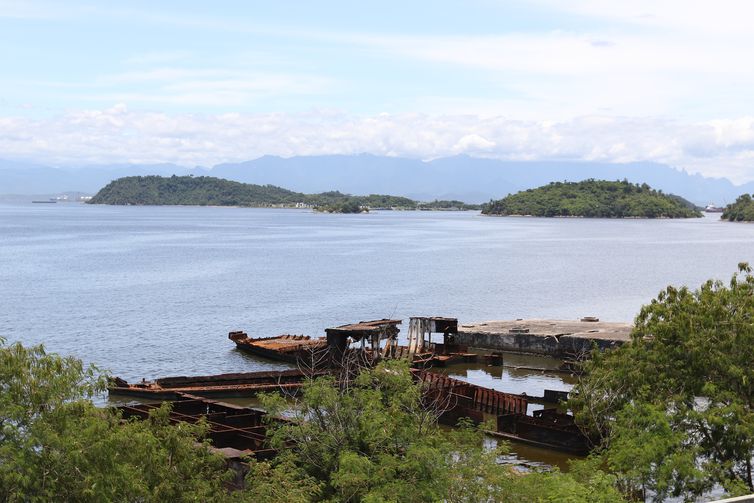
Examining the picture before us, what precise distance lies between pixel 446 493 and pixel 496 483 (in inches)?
43.7

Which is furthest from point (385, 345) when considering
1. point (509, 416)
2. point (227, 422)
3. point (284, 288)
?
point (284, 288)

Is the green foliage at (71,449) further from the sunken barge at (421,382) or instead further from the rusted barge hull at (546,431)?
the rusted barge hull at (546,431)

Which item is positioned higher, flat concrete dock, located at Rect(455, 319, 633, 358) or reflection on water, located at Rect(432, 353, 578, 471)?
flat concrete dock, located at Rect(455, 319, 633, 358)

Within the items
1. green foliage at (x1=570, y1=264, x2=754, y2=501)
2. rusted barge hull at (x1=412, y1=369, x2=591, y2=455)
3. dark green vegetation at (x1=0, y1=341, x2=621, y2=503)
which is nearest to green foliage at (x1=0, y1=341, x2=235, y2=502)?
dark green vegetation at (x1=0, y1=341, x2=621, y2=503)

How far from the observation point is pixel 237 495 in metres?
19.9

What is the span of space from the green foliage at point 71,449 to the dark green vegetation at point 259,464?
1.0 inches

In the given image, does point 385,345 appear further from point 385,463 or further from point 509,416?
point 385,463

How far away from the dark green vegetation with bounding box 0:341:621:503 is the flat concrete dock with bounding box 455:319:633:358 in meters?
37.5

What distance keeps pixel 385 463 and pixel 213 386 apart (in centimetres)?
2791

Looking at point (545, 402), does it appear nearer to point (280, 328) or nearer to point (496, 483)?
point (496, 483)

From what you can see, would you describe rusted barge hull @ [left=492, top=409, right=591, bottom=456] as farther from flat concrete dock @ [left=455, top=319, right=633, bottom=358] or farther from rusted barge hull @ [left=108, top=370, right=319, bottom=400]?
flat concrete dock @ [left=455, top=319, right=633, bottom=358]

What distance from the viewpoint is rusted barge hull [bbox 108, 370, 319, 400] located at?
4447 cm

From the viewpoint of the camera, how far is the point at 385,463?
20516 mm

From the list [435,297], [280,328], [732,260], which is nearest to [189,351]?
[280,328]
